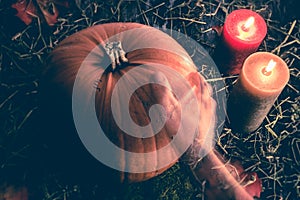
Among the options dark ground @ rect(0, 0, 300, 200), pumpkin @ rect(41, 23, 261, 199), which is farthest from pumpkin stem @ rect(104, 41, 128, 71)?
dark ground @ rect(0, 0, 300, 200)

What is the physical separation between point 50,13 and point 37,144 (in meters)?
0.95

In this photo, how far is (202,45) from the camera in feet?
9.39

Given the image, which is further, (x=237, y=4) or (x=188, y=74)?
(x=237, y=4)

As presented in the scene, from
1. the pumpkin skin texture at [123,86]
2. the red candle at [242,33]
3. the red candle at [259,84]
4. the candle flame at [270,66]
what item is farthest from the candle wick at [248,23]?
the pumpkin skin texture at [123,86]

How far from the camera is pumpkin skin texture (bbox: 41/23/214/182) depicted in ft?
6.62

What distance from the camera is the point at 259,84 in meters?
2.22

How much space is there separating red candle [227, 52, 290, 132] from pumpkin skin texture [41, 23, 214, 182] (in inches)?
11.3

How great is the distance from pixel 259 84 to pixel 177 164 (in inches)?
27.6

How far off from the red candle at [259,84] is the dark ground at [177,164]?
29 centimetres

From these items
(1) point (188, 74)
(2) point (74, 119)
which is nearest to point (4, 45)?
(2) point (74, 119)

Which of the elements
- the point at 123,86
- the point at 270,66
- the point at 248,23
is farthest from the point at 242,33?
the point at 123,86

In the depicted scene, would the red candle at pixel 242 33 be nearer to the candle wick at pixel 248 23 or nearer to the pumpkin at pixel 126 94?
the candle wick at pixel 248 23

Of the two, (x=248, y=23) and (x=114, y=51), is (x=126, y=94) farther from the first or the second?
(x=248, y=23)

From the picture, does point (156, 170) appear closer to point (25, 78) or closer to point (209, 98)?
point (209, 98)
